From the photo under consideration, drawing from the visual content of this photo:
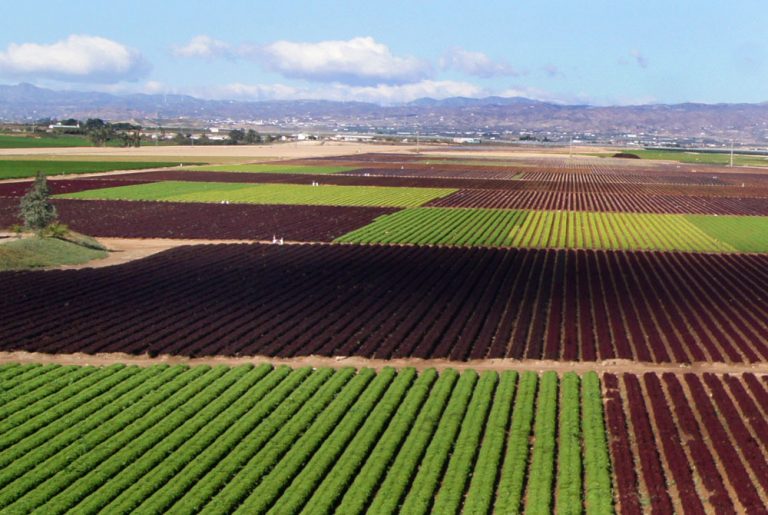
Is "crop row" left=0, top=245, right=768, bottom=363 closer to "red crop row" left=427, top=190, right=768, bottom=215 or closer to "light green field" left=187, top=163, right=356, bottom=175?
"red crop row" left=427, top=190, right=768, bottom=215

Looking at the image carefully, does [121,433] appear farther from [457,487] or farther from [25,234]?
[25,234]

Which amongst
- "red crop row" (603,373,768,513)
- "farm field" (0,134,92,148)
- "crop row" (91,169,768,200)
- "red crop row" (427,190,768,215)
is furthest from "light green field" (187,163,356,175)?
"red crop row" (603,373,768,513)

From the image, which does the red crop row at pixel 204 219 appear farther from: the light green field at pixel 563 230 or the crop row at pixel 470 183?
the crop row at pixel 470 183

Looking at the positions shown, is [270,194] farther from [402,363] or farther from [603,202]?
[402,363]

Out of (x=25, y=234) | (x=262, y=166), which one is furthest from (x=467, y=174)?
(x=25, y=234)

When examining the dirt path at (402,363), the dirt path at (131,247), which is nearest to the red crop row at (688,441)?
the dirt path at (402,363)

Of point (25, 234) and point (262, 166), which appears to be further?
point (262, 166)
